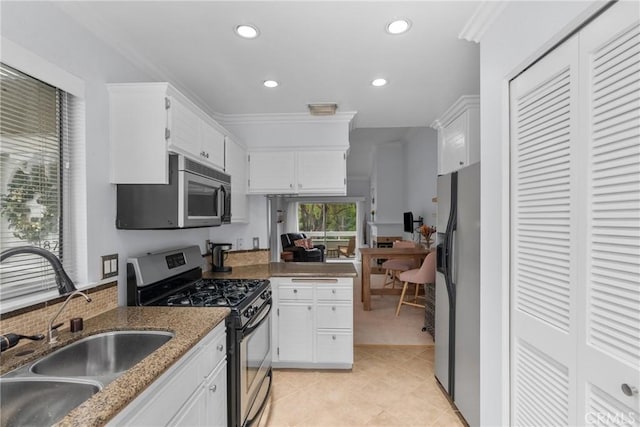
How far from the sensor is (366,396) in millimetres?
2512

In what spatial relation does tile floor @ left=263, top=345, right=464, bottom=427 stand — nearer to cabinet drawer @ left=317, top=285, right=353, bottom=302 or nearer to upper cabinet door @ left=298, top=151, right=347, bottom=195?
cabinet drawer @ left=317, top=285, right=353, bottom=302

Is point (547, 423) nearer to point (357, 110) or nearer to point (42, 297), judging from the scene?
point (42, 297)

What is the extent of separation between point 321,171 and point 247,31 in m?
1.63

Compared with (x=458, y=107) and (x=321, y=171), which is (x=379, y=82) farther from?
(x=321, y=171)

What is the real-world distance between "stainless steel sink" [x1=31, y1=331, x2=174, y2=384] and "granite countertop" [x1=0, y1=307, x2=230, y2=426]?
0.03 m

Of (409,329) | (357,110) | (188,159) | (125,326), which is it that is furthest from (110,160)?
(409,329)

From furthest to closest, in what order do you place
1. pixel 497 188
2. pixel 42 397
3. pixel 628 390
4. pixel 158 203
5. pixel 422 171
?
pixel 422 171 → pixel 158 203 → pixel 497 188 → pixel 42 397 → pixel 628 390

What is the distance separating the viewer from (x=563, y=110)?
1.16 metres

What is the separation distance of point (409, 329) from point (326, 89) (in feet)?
9.68

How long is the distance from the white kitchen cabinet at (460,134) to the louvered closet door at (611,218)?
5.90ft

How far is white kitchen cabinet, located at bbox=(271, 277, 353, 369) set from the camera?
9.46 ft

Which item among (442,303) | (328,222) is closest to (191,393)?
(442,303)

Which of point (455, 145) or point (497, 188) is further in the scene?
point (455, 145)

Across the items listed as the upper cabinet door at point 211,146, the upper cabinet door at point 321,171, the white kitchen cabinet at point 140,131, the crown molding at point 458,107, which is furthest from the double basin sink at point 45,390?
the crown molding at point 458,107
